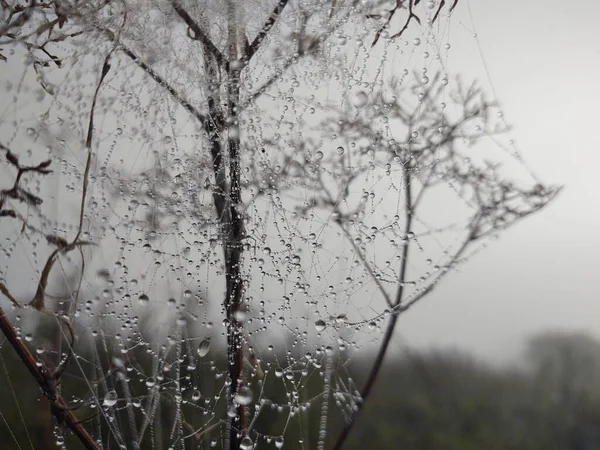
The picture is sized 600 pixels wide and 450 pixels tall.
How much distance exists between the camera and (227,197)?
32cm

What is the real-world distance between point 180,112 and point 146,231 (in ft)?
0.26

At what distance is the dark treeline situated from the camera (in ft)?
→ 1.25

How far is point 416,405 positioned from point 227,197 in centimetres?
25

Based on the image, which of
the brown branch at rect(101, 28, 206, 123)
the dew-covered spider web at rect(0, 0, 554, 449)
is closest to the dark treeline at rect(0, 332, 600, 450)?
the dew-covered spider web at rect(0, 0, 554, 449)

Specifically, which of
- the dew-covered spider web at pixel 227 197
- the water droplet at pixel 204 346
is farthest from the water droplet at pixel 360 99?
the water droplet at pixel 204 346

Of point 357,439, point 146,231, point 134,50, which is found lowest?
point 357,439

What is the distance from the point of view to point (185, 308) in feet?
1.17

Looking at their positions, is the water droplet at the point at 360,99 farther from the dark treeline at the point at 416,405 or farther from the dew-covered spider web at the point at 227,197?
the dark treeline at the point at 416,405

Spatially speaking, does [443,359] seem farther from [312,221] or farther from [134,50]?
[134,50]

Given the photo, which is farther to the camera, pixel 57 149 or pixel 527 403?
pixel 527 403

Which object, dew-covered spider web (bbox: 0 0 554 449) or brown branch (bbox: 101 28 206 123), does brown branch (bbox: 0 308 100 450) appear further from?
brown branch (bbox: 101 28 206 123)

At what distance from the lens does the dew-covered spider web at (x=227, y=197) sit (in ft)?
1.10

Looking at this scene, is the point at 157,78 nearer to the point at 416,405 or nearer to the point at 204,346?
the point at 204,346

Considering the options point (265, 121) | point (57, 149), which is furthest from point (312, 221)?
point (57, 149)
